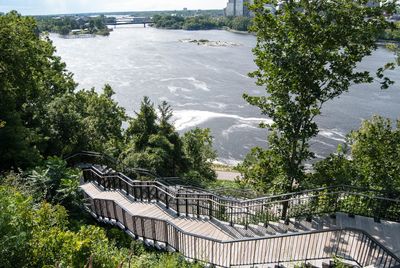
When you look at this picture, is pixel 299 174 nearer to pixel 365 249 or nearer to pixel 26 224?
pixel 365 249

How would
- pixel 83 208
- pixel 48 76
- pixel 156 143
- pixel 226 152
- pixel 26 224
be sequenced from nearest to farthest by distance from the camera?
pixel 26 224 < pixel 83 208 < pixel 156 143 < pixel 48 76 < pixel 226 152

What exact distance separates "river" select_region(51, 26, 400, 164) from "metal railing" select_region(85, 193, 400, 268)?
25.7 m

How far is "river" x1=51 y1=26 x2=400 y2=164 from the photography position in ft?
129

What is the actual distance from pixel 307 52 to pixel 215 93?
140 ft

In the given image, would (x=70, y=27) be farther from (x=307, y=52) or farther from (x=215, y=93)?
(x=307, y=52)

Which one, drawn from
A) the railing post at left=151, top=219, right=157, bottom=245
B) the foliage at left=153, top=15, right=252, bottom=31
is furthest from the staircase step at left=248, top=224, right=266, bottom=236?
the foliage at left=153, top=15, right=252, bottom=31

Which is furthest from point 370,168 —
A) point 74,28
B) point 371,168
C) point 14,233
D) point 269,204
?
point 74,28

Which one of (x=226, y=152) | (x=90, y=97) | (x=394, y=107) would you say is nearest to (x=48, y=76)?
(x=90, y=97)

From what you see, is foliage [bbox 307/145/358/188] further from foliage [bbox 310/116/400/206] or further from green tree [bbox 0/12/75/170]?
green tree [bbox 0/12/75/170]

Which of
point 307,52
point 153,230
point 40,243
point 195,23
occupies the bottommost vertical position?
point 153,230

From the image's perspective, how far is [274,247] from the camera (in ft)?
29.1

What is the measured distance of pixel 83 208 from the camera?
→ 1194 centimetres

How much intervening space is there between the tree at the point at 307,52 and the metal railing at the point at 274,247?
228 centimetres

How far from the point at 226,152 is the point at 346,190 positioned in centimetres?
2571
